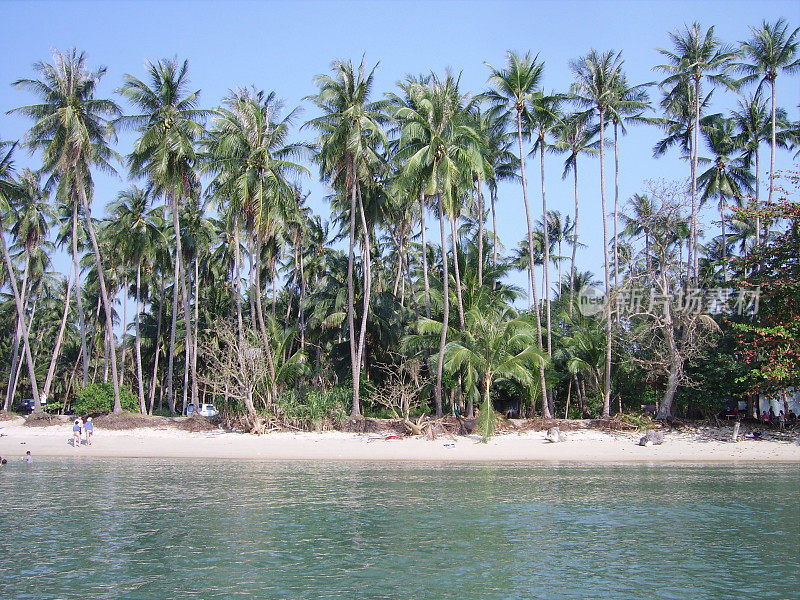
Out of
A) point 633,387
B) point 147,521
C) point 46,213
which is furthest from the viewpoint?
point 46,213

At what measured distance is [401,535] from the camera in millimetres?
13156

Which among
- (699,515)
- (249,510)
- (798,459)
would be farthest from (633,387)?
(249,510)

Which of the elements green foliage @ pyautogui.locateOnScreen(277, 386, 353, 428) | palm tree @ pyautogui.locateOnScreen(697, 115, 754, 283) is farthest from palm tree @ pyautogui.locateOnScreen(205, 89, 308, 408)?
palm tree @ pyautogui.locateOnScreen(697, 115, 754, 283)

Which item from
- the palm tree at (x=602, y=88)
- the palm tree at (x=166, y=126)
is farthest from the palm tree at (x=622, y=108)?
the palm tree at (x=166, y=126)

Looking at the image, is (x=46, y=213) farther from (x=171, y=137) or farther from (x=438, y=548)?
(x=438, y=548)

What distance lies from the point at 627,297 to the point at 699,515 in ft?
59.6

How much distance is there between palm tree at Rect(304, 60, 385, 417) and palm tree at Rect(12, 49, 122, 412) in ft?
35.3

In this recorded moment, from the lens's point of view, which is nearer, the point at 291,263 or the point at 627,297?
the point at 627,297

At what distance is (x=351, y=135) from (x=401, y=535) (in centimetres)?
2090

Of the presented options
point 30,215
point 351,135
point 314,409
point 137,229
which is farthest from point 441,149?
point 30,215

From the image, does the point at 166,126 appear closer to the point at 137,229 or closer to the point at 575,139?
the point at 137,229

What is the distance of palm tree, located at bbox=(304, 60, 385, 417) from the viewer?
3050cm

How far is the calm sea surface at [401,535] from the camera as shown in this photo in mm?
10312

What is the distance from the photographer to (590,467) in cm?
Result: 2253
